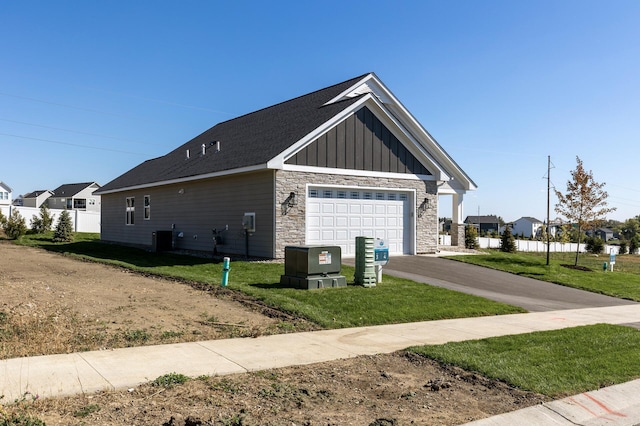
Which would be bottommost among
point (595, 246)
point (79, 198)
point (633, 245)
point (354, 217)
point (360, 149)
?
point (633, 245)

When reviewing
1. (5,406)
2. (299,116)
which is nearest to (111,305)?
(5,406)

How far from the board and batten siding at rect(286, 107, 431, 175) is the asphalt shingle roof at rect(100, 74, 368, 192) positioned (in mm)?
590

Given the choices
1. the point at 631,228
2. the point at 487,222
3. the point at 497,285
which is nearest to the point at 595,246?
the point at 497,285

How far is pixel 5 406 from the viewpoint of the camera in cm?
491

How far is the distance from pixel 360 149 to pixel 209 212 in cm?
642

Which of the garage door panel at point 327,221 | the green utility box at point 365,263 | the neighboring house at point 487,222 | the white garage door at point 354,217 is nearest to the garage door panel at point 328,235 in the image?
the white garage door at point 354,217

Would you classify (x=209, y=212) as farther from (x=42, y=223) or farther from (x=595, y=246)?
(x=595, y=246)

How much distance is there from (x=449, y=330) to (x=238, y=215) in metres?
11.1

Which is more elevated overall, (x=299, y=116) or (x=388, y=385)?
(x=299, y=116)

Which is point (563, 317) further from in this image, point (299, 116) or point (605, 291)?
point (299, 116)

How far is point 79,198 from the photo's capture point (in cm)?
7906

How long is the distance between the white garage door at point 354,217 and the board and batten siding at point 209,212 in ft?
5.14

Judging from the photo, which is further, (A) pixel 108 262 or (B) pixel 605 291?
(A) pixel 108 262

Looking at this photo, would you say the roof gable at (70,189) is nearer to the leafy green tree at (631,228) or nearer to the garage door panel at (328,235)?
the garage door panel at (328,235)
